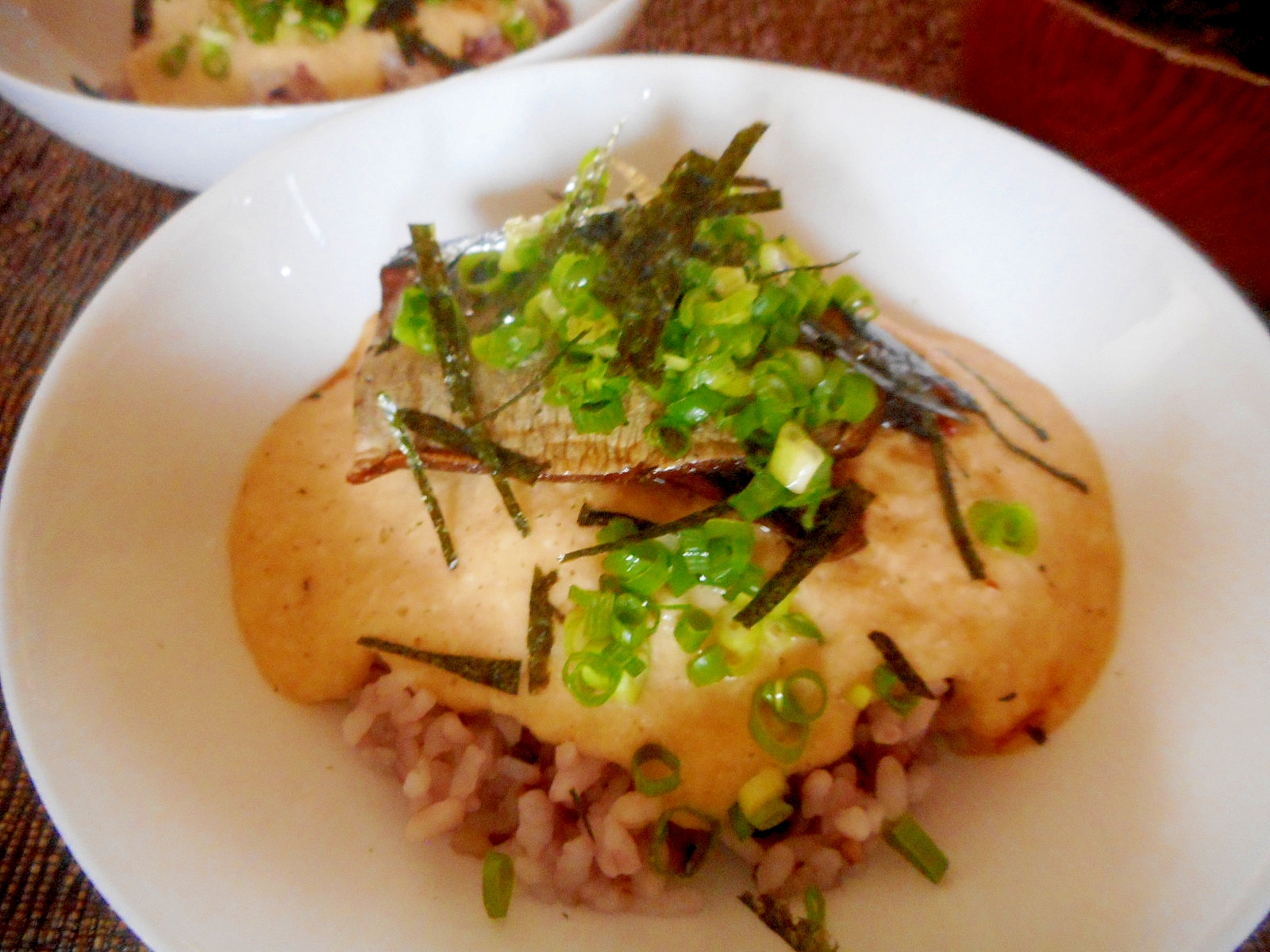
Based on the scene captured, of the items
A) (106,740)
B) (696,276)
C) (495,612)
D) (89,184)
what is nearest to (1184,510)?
(696,276)

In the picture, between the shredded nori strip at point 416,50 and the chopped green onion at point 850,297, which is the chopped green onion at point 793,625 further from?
the shredded nori strip at point 416,50

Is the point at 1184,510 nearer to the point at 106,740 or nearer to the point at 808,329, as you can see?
the point at 808,329

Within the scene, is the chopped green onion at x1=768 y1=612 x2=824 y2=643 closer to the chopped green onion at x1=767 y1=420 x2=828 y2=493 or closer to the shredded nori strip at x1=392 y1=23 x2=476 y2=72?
the chopped green onion at x1=767 y1=420 x2=828 y2=493

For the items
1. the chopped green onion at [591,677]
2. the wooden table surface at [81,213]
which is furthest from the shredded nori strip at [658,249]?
the wooden table surface at [81,213]

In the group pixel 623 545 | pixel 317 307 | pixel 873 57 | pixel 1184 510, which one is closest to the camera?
pixel 623 545

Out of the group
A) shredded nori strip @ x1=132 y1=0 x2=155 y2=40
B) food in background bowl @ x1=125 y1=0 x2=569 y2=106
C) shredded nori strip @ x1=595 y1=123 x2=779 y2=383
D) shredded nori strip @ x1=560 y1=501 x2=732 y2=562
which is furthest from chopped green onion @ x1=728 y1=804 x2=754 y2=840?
shredded nori strip @ x1=132 y1=0 x2=155 y2=40
